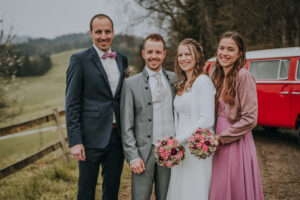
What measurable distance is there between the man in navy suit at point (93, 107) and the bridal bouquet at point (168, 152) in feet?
1.99

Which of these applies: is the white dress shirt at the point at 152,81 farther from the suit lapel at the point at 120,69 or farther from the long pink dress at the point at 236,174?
the long pink dress at the point at 236,174

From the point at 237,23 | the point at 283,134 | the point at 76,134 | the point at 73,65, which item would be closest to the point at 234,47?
the point at 73,65

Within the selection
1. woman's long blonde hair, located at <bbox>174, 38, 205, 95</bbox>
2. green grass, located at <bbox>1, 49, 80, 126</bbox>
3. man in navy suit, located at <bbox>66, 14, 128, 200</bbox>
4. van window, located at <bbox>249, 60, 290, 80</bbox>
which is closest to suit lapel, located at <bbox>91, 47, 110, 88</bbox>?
man in navy suit, located at <bbox>66, 14, 128, 200</bbox>

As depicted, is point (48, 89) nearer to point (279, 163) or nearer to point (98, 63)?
point (279, 163)

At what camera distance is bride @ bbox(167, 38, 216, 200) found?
2303 millimetres

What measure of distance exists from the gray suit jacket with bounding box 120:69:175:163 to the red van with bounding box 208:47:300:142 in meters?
4.64

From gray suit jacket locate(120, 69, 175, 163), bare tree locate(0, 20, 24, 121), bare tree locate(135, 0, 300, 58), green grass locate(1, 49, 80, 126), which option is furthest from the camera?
green grass locate(1, 49, 80, 126)

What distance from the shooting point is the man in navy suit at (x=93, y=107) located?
246cm

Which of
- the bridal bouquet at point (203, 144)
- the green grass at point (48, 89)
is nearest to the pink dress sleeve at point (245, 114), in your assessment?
the bridal bouquet at point (203, 144)

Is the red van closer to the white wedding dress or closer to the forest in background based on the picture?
the white wedding dress

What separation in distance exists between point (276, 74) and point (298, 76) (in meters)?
0.52

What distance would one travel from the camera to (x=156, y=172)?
251 cm

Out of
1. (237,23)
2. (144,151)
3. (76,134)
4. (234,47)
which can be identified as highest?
(237,23)

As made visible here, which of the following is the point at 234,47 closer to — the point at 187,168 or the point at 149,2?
the point at 187,168
